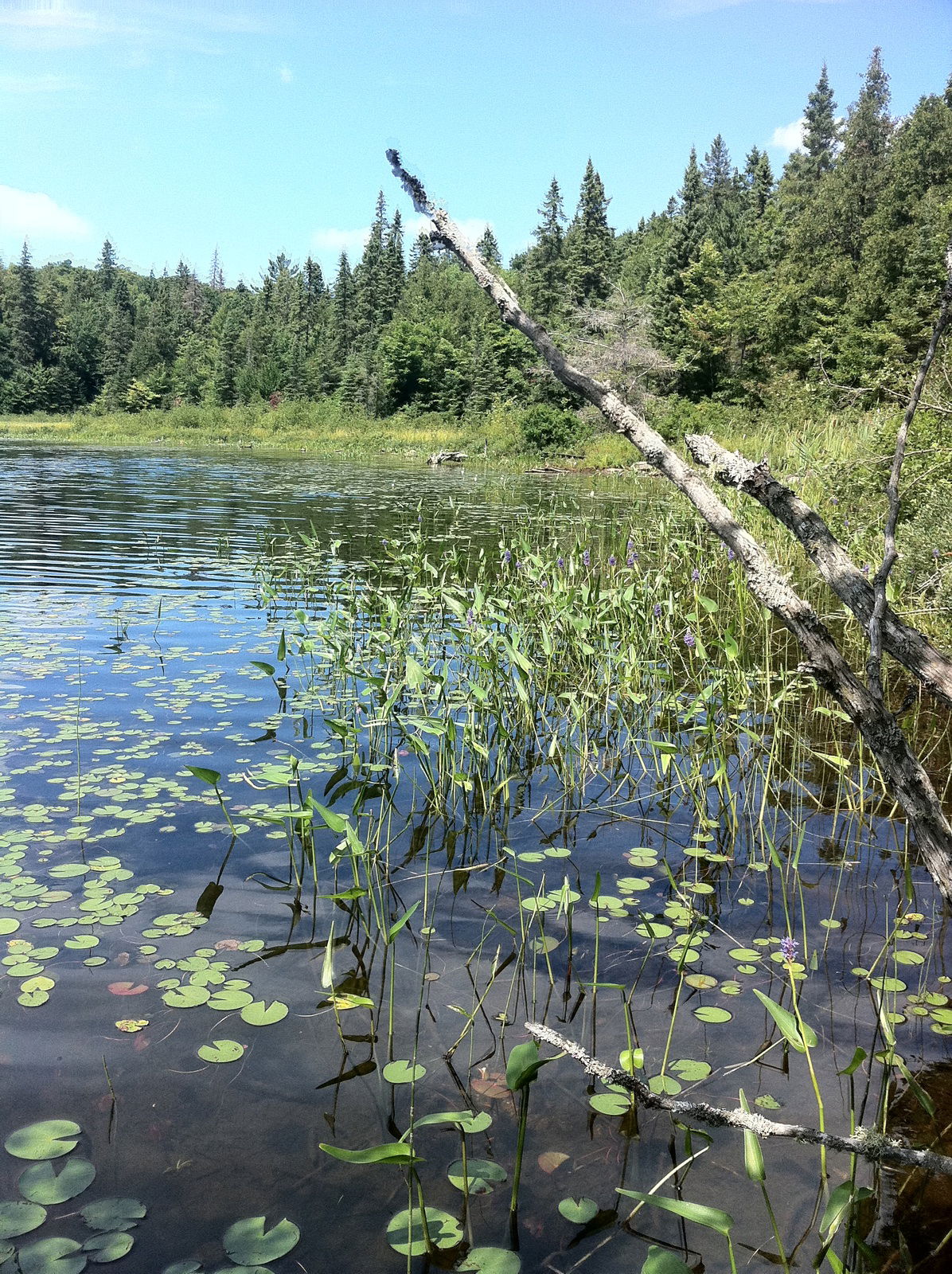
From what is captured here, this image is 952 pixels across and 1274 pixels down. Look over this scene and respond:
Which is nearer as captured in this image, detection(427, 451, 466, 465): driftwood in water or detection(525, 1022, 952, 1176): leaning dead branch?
detection(525, 1022, 952, 1176): leaning dead branch

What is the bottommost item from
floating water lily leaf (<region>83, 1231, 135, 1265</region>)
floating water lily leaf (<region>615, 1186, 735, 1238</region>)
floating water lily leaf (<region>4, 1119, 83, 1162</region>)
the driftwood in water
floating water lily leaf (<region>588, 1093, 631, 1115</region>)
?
floating water lily leaf (<region>588, 1093, 631, 1115</region>)

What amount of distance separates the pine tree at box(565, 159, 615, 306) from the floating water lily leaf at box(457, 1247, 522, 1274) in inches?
2137

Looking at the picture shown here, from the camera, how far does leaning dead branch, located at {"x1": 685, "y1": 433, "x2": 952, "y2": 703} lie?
2.08 metres

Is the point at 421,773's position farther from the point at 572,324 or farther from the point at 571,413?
the point at 572,324

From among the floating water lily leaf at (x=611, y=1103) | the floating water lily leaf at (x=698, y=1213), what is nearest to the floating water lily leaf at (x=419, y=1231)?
the floating water lily leaf at (x=611, y=1103)

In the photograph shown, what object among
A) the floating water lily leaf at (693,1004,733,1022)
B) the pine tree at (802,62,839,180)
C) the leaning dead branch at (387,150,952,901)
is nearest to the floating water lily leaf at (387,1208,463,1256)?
the floating water lily leaf at (693,1004,733,1022)

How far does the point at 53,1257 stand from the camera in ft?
5.88

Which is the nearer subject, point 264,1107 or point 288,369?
point 264,1107

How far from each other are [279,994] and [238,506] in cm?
1625

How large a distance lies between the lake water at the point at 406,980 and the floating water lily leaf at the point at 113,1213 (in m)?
0.03

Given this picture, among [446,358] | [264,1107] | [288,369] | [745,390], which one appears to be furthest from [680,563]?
[288,369]

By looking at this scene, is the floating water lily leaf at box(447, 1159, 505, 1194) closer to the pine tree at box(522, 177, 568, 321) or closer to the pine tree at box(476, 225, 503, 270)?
the pine tree at box(522, 177, 568, 321)

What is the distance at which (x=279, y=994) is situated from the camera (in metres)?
2.75

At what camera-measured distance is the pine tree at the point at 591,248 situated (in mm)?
56500
